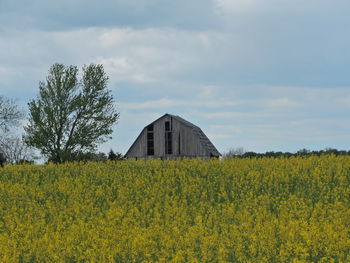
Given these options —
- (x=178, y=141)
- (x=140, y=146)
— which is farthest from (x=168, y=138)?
(x=140, y=146)

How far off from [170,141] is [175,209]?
38.0 metres

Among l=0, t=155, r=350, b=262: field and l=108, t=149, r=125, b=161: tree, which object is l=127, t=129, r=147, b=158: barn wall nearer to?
l=108, t=149, r=125, b=161: tree

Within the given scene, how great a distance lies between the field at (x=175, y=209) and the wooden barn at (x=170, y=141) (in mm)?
27498

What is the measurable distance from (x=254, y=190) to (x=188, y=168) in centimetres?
422

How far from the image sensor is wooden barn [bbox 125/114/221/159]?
52312 millimetres

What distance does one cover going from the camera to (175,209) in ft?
49.0

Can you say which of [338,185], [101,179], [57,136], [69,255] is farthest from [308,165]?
[57,136]

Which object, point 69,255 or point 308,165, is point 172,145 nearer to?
point 308,165

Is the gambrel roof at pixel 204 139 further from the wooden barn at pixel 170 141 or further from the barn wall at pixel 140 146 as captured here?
the barn wall at pixel 140 146

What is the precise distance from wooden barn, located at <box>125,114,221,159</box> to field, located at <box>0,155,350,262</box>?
90.2 ft

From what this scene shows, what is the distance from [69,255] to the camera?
10.0 meters

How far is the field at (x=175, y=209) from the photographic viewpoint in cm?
997

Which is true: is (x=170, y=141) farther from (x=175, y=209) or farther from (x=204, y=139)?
(x=175, y=209)

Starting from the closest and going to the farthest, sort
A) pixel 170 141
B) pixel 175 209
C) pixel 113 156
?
1. pixel 175 209
2. pixel 113 156
3. pixel 170 141
